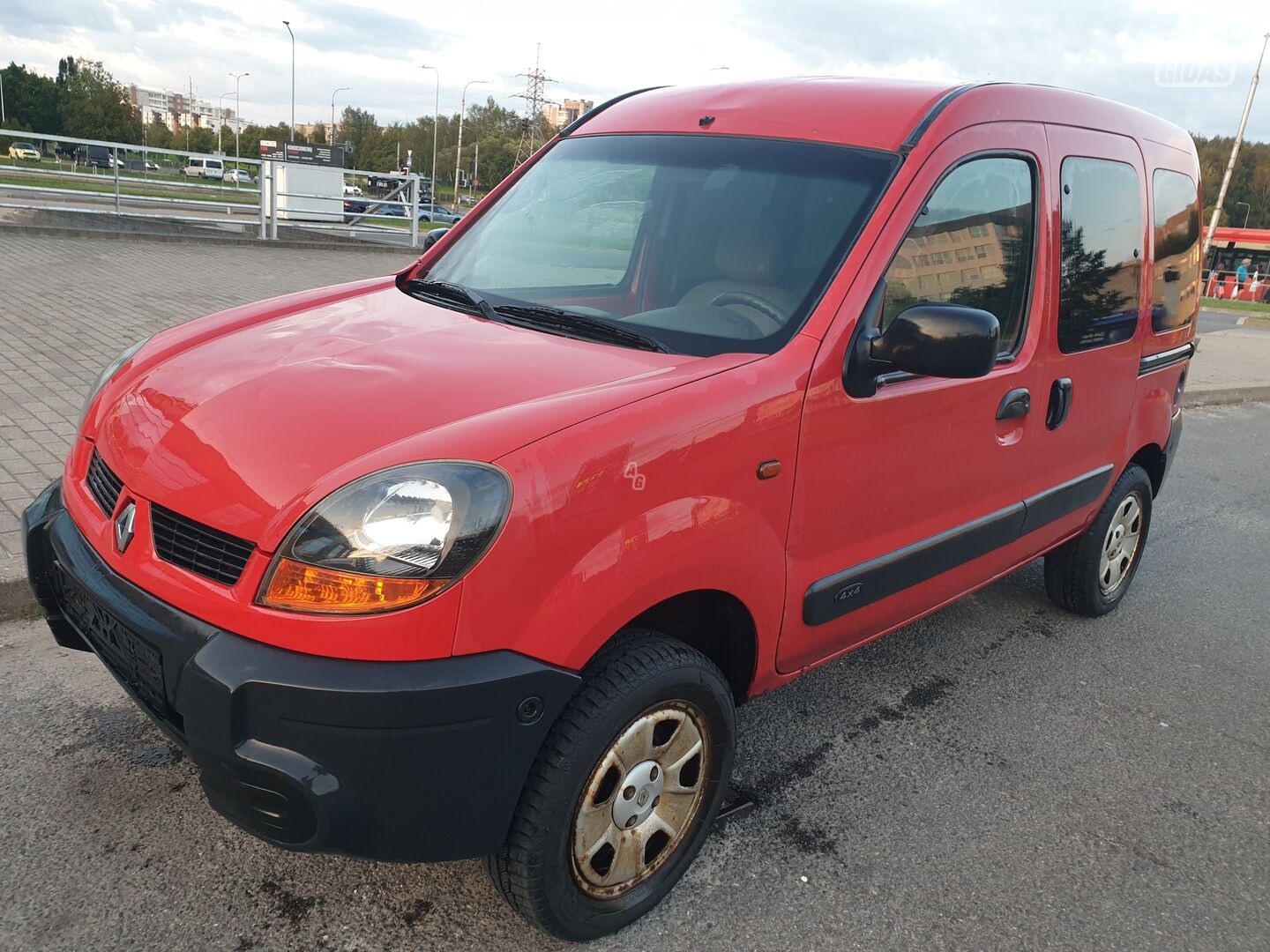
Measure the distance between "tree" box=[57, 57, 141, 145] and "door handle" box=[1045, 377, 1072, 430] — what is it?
62.6 metres

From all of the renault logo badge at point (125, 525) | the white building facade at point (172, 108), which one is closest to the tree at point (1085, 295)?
the renault logo badge at point (125, 525)

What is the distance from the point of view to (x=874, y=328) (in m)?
2.61

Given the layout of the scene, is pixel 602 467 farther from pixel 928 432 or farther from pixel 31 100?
pixel 31 100

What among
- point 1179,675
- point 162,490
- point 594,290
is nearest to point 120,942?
point 162,490

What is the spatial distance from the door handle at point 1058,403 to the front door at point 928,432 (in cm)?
6

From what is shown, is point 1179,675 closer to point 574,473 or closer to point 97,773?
point 574,473

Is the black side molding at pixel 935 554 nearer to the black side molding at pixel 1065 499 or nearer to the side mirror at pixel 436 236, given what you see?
A: the black side molding at pixel 1065 499

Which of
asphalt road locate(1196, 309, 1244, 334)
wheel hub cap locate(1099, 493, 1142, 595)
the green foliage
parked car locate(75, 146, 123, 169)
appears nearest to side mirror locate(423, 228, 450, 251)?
wheel hub cap locate(1099, 493, 1142, 595)

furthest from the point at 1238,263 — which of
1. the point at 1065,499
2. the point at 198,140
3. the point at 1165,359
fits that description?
the point at 198,140

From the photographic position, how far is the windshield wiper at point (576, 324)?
261cm

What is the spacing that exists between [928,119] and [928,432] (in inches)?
34.6

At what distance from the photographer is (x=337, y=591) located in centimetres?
190

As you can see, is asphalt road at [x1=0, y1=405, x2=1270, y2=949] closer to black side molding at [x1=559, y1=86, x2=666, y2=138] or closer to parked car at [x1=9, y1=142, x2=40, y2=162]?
black side molding at [x1=559, y1=86, x2=666, y2=138]

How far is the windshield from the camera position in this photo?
2.67 meters
